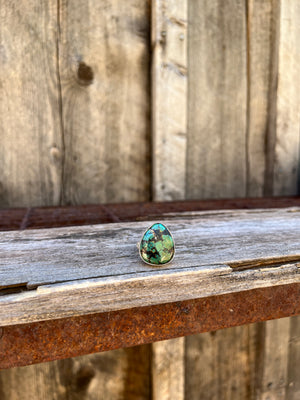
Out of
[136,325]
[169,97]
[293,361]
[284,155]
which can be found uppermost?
[169,97]

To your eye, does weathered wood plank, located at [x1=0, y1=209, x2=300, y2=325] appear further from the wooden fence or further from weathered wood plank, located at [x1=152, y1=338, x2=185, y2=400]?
weathered wood plank, located at [x1=152, y1=338, x2=185, y2=400]

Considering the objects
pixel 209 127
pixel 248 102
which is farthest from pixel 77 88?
pixel 248 102

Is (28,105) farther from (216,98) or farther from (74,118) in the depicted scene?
(216,98)

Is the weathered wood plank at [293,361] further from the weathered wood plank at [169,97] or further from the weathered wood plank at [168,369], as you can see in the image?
the weathered wood plank at [169,97]

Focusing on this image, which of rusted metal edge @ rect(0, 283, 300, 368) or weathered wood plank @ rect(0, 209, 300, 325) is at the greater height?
weathered wood plank @ rect(0, 209, 300, 325)

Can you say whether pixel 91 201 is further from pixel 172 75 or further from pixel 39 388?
pixel 39 388

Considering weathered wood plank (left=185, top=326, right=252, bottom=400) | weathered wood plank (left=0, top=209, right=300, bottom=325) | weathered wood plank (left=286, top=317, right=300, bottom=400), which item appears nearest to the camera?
weathered wood plank (left=0, top=209, right=300, bottom=325)

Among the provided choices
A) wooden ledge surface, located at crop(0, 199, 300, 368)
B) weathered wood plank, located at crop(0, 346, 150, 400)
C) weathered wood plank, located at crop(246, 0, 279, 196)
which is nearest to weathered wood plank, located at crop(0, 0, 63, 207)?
wooden ledge surface, located at crop(0, 199, 300, 368)

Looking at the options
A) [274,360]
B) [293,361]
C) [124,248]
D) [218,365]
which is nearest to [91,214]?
[124,248]
